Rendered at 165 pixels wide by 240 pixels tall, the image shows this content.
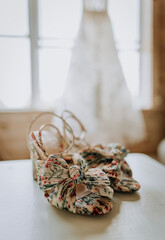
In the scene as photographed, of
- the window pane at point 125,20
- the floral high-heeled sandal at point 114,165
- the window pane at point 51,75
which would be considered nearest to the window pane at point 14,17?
the window pane at point 51,75

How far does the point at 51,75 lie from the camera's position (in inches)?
88.2

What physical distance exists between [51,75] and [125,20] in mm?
968

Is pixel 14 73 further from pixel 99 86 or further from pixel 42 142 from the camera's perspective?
pixel 42 142

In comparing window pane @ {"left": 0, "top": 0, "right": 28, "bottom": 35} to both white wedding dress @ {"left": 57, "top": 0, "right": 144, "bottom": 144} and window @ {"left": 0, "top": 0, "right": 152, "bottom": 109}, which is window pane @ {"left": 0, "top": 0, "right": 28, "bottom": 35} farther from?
white wedding dress @ {"left": 57, "top": 0, "right": 144, "bottom": 144}

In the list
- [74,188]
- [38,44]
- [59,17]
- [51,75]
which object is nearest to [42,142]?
[74,188]

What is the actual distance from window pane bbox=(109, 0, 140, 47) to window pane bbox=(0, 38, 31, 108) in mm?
922

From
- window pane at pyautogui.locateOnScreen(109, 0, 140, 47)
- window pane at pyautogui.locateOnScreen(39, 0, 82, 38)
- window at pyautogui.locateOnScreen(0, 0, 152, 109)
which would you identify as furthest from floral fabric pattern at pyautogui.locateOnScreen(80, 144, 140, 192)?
window pane at pyautogui.locateOnScreen(109, 0, 140, 47)

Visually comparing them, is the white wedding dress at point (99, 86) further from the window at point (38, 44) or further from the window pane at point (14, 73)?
the window pane at point (14, 73)

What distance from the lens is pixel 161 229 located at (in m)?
0.53

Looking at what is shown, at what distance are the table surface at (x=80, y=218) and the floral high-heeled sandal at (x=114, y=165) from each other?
1.2 inches

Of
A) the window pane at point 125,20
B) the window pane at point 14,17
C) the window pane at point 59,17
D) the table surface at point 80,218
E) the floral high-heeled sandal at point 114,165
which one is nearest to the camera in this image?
the table surface at point 80,218

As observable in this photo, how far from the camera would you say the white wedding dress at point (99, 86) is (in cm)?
218

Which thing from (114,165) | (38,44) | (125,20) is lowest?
(114,165)

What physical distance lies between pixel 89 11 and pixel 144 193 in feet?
6.35
